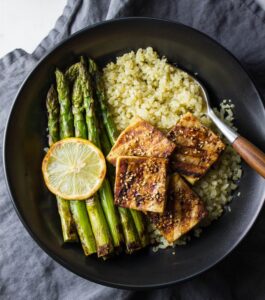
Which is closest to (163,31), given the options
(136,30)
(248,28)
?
(136,30)

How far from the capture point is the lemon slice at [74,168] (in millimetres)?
3570

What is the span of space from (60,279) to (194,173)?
1.47 meters

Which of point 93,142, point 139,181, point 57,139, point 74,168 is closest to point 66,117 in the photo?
point 57,139

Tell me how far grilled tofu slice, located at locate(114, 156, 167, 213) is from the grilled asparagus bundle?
0.57 feet

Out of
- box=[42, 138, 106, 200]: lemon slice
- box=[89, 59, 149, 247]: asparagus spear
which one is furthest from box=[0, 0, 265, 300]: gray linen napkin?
box=[42, 138, 106, 200]: lemon slice

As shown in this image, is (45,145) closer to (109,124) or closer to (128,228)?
(109,124)

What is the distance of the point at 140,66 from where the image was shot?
Answer: 387 cm

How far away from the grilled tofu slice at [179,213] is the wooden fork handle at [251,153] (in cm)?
48

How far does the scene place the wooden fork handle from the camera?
3365 millimetres

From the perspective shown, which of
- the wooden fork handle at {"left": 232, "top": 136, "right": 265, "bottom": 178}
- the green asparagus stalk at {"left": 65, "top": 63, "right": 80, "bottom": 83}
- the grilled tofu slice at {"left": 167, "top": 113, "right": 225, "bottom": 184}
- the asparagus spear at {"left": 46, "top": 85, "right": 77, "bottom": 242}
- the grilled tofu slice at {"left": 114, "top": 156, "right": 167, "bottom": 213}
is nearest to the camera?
the wooden fork handle at {"left": 232, "top": 136, "right": 265, "bottom": 178}

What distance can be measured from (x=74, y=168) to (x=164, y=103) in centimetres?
90

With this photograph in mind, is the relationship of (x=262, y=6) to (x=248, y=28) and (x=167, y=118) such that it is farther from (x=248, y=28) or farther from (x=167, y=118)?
(x=167, y=118)

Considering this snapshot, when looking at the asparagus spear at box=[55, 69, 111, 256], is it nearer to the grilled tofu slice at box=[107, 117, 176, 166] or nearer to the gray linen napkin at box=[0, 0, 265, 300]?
the grilled tofu slice at box=[107, 117, 176, 166]

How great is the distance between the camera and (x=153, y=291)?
3.90 metres
